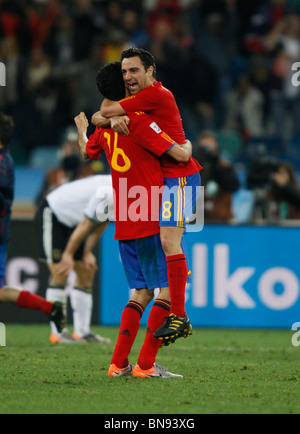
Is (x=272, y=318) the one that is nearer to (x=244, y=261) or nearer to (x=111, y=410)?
(x=244, y=261)

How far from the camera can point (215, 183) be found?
11258mm

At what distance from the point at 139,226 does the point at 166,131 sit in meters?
0.65

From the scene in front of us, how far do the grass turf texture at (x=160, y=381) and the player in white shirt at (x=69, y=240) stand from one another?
17.2 inches

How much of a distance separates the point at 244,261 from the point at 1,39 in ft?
21.7

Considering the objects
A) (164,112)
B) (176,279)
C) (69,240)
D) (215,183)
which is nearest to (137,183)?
(164,112)

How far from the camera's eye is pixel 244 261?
10766 millimetres

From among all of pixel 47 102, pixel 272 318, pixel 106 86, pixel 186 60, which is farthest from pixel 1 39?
pixel 106 86

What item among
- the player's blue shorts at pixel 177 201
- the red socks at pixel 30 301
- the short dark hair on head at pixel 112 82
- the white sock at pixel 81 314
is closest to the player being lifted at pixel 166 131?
the player's blue shorts at pixel 177 201

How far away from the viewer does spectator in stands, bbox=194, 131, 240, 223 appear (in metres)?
11.2

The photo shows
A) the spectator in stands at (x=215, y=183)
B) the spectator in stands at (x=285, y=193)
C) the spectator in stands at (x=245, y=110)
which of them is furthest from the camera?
the spectator in stands at (x=245, y=110)

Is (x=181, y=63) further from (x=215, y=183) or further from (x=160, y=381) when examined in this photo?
(x=160, y=381)

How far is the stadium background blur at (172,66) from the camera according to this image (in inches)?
A: 563

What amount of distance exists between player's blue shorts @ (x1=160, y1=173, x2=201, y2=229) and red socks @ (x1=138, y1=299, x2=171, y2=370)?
0.55 meters

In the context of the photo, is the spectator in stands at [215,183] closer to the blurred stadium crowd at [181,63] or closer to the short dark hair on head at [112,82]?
the blurred stadium crowd at [181,63]
